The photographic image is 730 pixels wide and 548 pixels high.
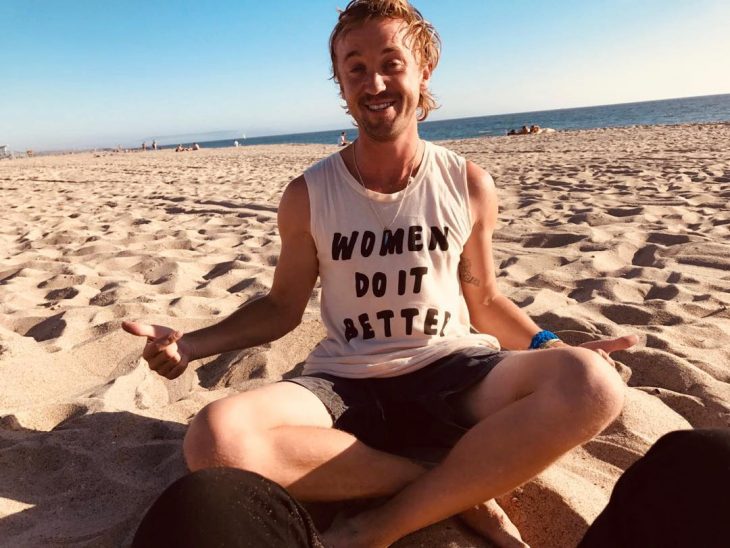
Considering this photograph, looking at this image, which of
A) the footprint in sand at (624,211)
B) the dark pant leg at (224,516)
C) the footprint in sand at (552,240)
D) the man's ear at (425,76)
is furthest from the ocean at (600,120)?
the dark pant leg at (224,516)

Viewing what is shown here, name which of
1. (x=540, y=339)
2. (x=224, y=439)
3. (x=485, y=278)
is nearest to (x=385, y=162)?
(x=485, y=278)

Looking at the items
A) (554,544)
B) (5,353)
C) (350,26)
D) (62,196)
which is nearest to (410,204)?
(350,26)

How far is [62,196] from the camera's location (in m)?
8.46

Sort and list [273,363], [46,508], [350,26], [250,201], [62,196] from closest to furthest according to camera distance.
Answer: [46,508], [350,26], [273,363], [250,201], [62,196]

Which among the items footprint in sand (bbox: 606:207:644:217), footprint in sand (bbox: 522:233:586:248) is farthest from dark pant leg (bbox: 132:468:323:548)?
footprint in sand (bbox: 606:207:644:217)

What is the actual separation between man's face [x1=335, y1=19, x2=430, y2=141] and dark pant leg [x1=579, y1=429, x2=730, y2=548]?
3.75 feet

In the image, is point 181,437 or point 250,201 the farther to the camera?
point 250,201

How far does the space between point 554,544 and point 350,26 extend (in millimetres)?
1503

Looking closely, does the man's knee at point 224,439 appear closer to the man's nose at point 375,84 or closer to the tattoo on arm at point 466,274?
the tattoo on arm at point 466,274

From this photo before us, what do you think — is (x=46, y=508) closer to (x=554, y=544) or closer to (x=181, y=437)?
(x=181, y=437)

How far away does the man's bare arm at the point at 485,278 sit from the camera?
1805 millimetres

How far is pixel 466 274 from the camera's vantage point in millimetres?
1869

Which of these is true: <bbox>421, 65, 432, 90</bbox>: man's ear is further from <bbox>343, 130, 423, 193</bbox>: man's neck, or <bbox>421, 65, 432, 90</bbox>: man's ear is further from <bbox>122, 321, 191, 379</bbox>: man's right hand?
<bbox>122, 321, 191, 379</bbox>: man's right hand

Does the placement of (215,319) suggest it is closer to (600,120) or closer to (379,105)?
(379,105)
